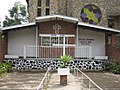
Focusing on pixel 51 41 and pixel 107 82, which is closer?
pixel 107 82

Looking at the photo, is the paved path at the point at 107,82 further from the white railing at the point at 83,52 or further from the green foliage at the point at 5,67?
the green foliage at the point at 5,67

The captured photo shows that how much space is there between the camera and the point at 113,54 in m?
19.1

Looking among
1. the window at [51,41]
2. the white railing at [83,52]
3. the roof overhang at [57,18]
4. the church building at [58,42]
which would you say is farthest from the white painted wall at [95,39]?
the roof overhang at [57,18]

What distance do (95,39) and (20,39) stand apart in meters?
6.55

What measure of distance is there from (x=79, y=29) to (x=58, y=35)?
2.14 metres

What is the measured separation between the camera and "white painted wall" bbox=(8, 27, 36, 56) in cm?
2059

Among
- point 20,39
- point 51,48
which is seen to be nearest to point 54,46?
point 51,48

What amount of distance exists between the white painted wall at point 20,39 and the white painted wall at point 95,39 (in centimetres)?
419

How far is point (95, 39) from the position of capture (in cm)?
2095

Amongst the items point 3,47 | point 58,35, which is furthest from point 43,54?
point 3,47

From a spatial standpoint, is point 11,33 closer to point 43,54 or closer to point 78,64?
point 43,54

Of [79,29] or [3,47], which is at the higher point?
[79,29]

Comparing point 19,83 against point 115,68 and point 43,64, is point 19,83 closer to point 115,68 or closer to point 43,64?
point 43,64

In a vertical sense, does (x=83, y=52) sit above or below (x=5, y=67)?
above
